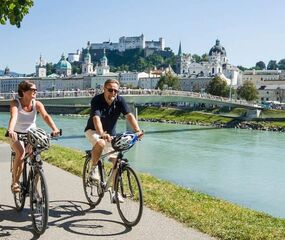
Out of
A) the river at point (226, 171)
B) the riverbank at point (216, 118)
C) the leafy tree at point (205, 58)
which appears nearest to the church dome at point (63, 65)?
the leafy tree at point (205, 58)

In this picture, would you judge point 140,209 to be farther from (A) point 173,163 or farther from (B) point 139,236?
(A) point 173,163

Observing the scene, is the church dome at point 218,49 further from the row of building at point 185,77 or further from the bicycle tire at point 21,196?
the bicycle tire at point 21,196

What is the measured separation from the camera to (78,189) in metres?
6.65

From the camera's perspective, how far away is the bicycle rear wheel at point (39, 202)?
4.36 m

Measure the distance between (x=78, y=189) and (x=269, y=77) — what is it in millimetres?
132248

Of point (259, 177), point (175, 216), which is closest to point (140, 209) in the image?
point (175, 216)


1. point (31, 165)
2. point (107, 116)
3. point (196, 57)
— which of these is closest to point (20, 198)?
point (31, 165)

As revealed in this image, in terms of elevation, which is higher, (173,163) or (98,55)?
(98,55)

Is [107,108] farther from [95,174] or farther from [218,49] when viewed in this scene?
[218,49]

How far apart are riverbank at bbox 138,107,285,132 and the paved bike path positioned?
51305 millimetres

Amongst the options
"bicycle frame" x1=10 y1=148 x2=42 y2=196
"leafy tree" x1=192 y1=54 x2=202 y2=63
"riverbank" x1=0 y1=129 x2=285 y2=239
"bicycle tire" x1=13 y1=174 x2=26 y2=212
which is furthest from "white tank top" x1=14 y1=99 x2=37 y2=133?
"leafy tree" x1=192 y1=54 x2=202 y2=63

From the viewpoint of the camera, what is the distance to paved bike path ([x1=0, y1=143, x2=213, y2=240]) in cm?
452

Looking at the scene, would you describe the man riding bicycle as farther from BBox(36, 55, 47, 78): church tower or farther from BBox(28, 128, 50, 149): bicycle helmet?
BBox(36, 55, 47, 78): church tower

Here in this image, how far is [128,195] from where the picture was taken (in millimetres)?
5012
